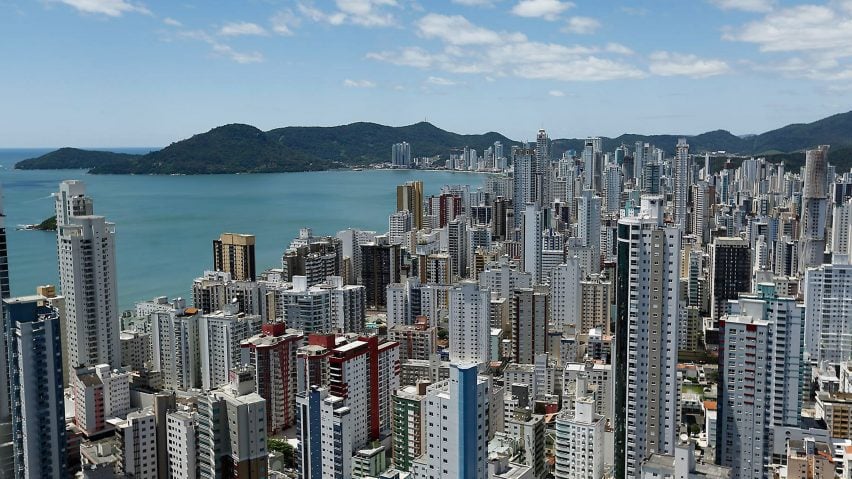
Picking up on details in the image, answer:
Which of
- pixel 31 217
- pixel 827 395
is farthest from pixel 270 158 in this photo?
pixel 827 395

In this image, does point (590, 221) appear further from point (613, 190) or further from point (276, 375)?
point (276, 375)

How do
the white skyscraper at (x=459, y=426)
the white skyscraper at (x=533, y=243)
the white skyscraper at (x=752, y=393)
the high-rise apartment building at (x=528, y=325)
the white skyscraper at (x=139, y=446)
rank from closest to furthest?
the white skyscraper at (x=459, y=426), the white skyscraper at (x=139, y=446), the white skyscraper at (x=752, y=393), the high-rise apartment building at (x=528, y=325), the white skyscraper at (x=533, y=243)

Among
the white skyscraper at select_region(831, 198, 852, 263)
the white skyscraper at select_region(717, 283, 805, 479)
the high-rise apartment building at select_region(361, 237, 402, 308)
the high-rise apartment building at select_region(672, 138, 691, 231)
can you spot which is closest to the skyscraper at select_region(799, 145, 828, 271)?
the white skyscraper at select_region(831, 198, 852, 263)

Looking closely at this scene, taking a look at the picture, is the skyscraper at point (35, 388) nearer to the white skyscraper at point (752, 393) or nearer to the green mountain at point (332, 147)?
the white skyscraper at point (752, 393)

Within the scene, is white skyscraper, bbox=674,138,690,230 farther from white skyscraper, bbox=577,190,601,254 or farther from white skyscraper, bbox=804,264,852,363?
white skyscraper, bbox=804,264,852,363

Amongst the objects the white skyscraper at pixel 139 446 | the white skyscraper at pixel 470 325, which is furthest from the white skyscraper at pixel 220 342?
the white skyscraper at pixel 139 446

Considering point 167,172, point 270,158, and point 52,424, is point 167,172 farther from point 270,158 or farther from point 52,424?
point 52,424
